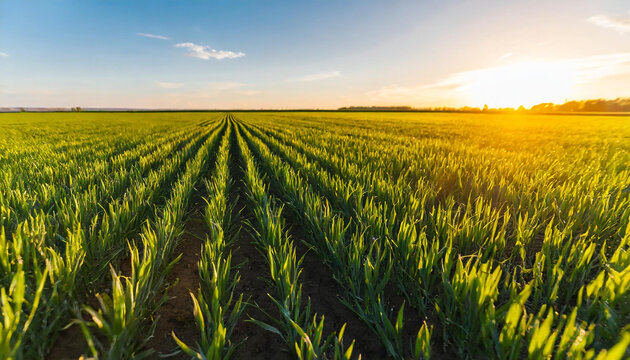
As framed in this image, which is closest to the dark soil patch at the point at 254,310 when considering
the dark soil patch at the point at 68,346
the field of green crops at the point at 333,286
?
the field of green crops at the point at 333,286

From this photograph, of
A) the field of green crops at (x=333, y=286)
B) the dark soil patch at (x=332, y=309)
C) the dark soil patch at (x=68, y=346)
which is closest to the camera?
the field of green crops at (x=333, y=286)

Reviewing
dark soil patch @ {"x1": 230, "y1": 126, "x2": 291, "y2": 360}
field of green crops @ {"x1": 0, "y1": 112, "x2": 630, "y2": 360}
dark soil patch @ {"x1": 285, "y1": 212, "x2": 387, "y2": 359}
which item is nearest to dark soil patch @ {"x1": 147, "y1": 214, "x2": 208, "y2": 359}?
field of green crops @ {"x1": 0, "y1": 112, "x2": 630, "y2": 360}

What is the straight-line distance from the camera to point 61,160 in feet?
18.0

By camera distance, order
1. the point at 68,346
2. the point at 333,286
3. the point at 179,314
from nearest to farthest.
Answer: the point at 68,346 < the point at 179,314 < the point at 333,286

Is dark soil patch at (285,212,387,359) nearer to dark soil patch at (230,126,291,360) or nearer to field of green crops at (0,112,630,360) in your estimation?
field of green crops at (0,112,630,360)

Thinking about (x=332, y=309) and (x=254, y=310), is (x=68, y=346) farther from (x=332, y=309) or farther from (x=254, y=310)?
(x=332, y=309)

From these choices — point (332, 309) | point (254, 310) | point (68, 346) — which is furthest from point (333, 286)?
point (68, 346)

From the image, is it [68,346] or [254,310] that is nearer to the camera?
[68,346]

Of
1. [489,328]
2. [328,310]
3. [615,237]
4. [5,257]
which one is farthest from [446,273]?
[5,257]

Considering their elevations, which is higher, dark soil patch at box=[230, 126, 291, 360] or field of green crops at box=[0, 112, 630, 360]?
field of green crops at box=[0, 112, 630, 360]

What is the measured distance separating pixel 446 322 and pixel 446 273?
0.83ft

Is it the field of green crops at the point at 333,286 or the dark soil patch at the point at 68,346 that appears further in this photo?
the dark soil patch at the point at 68,346

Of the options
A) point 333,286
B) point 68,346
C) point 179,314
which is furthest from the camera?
point 333,286

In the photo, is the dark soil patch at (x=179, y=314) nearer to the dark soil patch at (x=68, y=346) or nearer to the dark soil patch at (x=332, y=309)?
the dark soil patch at (x=68, y=346)
